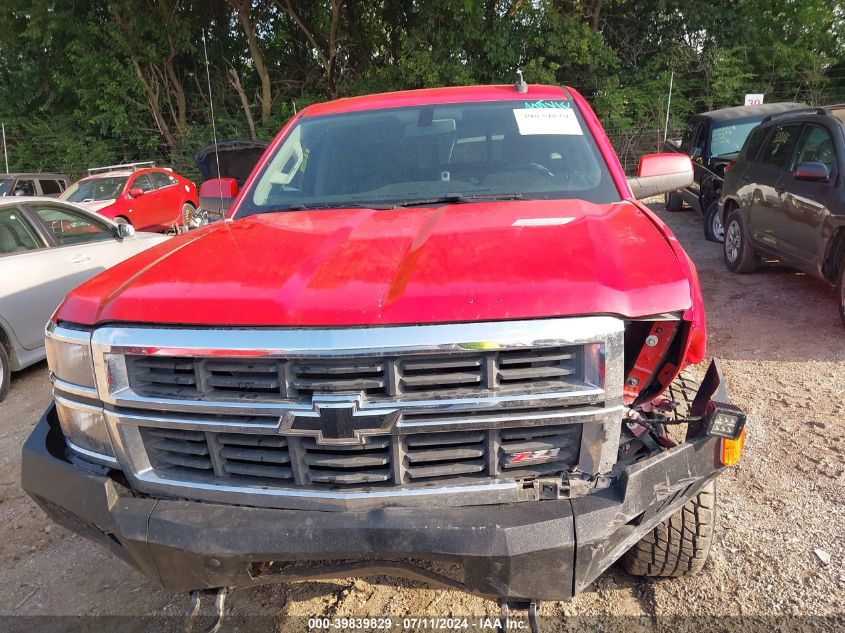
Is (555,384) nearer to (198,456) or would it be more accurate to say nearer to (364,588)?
(198,456)

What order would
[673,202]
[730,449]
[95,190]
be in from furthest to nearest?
[95,190]
[673,202]
[730,449]

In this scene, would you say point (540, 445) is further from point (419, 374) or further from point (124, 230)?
point (124, 230)

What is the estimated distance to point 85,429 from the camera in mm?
2129

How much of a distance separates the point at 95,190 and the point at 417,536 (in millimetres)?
13305

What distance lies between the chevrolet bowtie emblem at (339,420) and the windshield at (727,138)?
9883 mm

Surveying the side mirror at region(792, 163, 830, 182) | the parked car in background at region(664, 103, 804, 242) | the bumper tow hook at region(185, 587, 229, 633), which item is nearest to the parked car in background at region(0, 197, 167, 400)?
the bumper tow hook at region(185, 587, 229, 633)

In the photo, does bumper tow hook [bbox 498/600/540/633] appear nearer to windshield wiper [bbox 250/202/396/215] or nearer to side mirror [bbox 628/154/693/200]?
windshield wiper [bbox 250/202/396/215]

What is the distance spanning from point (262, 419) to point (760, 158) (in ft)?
22.7

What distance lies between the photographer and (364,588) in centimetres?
268

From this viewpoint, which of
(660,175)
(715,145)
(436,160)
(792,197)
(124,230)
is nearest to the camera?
(436,160)

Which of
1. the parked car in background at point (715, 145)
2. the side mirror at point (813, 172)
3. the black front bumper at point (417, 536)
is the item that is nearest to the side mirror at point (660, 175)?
the black front bumper at point (417, 536)

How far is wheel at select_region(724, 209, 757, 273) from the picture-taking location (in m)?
7.21

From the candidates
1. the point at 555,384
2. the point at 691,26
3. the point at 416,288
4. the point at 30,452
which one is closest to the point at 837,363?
the point at 555,384

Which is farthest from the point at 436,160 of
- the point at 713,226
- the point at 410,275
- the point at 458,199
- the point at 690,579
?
the point at 713,226
